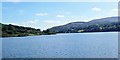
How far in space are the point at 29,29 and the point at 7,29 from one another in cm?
1671

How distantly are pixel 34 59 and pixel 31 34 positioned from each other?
5965 inches

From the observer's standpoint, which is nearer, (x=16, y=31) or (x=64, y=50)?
(x=64, y=50)

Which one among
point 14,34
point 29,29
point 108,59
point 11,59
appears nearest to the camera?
point 108,59

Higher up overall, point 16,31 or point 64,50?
point 16,31

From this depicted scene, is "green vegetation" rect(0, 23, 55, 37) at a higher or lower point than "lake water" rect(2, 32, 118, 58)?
higher

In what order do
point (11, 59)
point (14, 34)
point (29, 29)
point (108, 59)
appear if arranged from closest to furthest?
point (108, 59) → point (11, 59) → point (14, 34) → point (29, 29)

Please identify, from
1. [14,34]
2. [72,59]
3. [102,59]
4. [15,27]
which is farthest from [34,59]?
[15,27]

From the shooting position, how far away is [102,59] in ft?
132

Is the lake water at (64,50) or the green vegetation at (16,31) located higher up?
the green vegetation at (16,31)

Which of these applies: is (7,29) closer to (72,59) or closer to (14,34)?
(14,34)

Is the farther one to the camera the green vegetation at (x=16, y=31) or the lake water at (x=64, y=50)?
the green vegetation at (x=16, y=31)

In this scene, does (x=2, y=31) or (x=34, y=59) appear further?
(x=2, y=31)

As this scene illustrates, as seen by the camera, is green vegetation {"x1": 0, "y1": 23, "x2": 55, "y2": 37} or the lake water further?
green vegetation {"x1": 0, "y1": 23, "x2": 55, "y2": 37}

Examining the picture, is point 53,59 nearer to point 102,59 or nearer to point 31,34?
point 102,59
